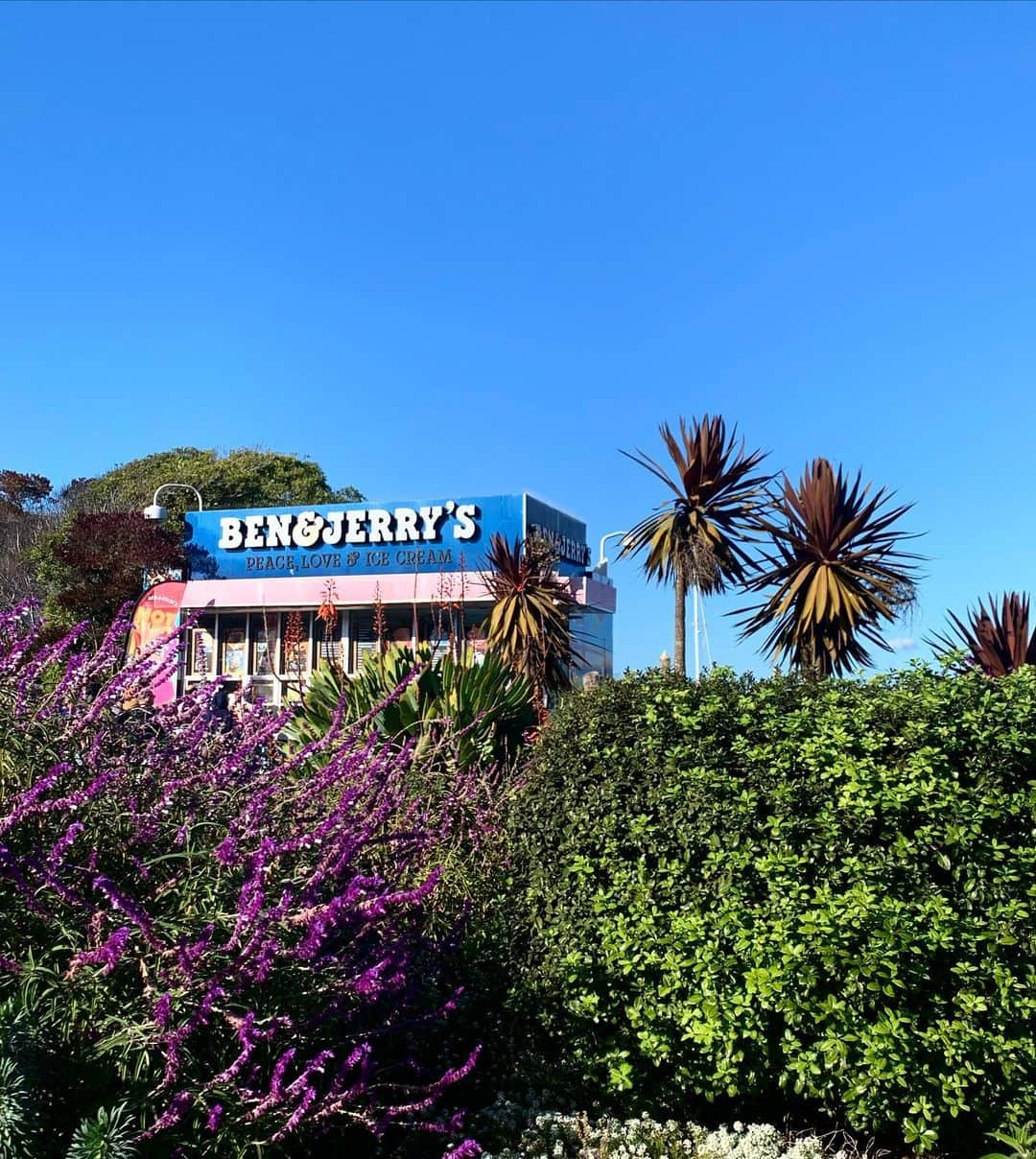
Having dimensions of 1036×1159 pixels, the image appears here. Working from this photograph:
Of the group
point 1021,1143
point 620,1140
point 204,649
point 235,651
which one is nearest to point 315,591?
point 235,651

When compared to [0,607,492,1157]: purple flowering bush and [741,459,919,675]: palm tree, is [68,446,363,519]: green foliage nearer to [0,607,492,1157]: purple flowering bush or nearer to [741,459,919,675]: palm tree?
[741,459,919,675]: palm tree

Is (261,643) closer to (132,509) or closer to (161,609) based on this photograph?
(161,609)

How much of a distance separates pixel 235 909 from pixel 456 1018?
6.19 feet

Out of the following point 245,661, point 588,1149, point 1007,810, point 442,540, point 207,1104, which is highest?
point 442,540

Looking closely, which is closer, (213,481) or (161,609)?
(161,609)

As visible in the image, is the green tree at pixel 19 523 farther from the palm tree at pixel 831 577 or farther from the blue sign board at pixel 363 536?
the palm tree at pixel 831 577

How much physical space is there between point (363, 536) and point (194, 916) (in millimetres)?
30111

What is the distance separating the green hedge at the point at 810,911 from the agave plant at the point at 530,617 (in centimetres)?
962

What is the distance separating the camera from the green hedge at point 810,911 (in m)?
4.68

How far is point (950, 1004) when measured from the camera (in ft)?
15.6

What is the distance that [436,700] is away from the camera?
28.1 feet

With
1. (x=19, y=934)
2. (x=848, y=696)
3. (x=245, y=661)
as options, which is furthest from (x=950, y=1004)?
(x=245, y=661)

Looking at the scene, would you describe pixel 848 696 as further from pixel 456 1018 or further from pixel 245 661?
pixel 245 661

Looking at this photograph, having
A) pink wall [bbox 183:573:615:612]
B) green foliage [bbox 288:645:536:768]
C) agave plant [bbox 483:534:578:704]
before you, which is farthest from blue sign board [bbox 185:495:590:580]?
green foliage [bbox 288:645:536:768]
